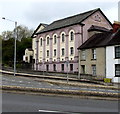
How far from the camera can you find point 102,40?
39.3 m

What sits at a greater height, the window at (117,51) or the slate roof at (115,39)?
the slate roof at (115,39)

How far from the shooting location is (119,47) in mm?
34875

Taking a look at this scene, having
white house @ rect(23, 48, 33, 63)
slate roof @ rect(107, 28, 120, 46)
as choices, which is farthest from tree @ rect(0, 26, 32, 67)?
slate roof @ rect(107, 28, 120, 46)

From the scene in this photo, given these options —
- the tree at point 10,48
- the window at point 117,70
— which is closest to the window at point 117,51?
the window at point 117,70

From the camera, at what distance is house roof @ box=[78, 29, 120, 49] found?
1433 inches

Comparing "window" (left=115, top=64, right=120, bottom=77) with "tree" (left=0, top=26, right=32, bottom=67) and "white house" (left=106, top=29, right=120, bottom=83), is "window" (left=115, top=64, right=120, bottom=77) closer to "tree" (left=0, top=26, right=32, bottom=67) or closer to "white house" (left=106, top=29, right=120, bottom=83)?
"white house" (left=106, top=29, right=120, bottom=83)

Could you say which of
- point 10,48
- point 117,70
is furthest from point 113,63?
point 10,48

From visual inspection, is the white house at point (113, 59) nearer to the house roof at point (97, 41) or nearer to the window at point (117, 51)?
the window at point (117, 51)

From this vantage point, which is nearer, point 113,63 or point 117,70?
point 117,70

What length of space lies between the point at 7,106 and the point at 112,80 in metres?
27.2

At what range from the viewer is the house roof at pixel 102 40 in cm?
3641

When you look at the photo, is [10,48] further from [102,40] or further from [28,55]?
[102,40]

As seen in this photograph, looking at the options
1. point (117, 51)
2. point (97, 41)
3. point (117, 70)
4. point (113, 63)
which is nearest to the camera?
point (117, 70)

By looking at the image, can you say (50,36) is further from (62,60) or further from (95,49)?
(95,49)
